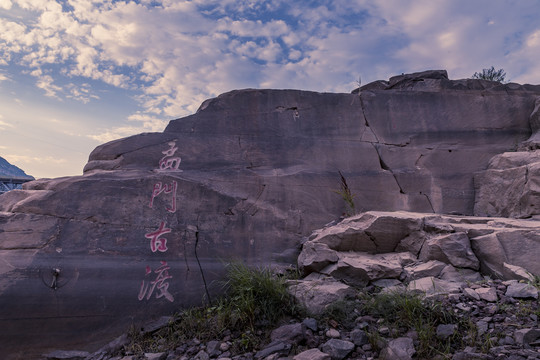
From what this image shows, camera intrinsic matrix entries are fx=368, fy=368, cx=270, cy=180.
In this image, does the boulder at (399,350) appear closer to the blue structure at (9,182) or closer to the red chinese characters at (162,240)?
the red chinese characters at (162,240)

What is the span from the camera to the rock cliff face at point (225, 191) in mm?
3898

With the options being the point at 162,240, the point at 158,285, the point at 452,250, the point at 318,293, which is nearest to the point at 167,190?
the point at 162,240

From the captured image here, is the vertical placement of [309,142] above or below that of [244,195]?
above

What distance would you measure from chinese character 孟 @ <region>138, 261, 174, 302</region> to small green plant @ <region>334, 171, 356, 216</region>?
242 centimetres

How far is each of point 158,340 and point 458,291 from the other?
2.82 meters

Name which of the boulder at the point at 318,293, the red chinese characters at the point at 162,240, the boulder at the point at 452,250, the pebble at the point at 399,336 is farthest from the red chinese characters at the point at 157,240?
the boulder at the point at 452,250

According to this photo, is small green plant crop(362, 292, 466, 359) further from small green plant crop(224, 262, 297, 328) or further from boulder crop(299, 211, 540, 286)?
small green plant crop(224, 262, 297, 328)

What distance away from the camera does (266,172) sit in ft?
16.6

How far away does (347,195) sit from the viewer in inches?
195

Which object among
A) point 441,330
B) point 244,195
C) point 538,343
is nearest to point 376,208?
point 244,195

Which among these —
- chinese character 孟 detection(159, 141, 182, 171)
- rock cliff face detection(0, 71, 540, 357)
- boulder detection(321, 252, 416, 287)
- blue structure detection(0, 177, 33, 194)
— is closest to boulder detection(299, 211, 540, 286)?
boulder detection(321, 252, 416, 287)

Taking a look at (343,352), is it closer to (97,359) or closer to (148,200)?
(97,359)

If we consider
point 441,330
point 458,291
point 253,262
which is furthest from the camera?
point 253,262

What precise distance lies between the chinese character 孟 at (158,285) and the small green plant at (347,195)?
2419mm
